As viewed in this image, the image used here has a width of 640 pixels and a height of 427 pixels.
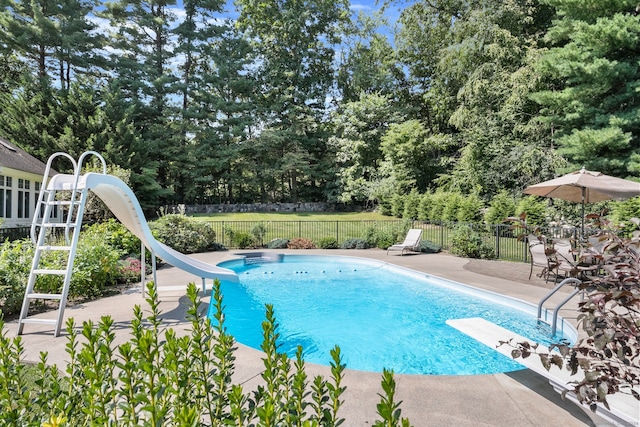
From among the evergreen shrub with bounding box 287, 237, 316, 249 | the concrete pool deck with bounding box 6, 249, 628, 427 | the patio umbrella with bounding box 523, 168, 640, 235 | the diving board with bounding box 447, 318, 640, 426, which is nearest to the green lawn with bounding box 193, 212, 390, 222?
the evergreen shrub with bounding box 287, 237, 316, 249

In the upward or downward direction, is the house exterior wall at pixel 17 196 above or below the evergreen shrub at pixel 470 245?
above

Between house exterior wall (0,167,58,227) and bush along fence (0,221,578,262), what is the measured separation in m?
5.30

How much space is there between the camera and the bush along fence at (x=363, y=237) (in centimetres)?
1190

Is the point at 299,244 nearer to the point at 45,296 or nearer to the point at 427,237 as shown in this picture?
the point at 427,237

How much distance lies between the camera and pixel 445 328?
20.7 feet

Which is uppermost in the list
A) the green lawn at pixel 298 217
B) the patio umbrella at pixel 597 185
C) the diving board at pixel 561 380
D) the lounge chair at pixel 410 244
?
the patio umbrella at pixel 597 185

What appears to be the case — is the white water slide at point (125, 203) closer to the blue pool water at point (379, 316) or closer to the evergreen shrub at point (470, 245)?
the blue pool water at point (379, 316)

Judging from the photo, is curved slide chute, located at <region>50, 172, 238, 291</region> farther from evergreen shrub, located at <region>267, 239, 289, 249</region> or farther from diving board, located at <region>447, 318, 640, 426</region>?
evergreen shrub, located at <region>267, 239, 289, 249</region>

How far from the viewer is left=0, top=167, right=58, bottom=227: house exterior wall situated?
14.0 m

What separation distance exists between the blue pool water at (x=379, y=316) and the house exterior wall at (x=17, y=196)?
398 inches

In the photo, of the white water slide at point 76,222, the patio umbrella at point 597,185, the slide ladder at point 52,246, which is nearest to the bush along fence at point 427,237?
the patio umbrella at point 597,185

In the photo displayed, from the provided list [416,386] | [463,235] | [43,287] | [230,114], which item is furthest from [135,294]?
[230,114]

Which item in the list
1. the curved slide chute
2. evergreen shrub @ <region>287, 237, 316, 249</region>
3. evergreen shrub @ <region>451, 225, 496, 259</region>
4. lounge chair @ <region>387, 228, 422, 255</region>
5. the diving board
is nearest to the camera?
the diving board

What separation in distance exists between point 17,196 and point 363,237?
14919 millimetres
